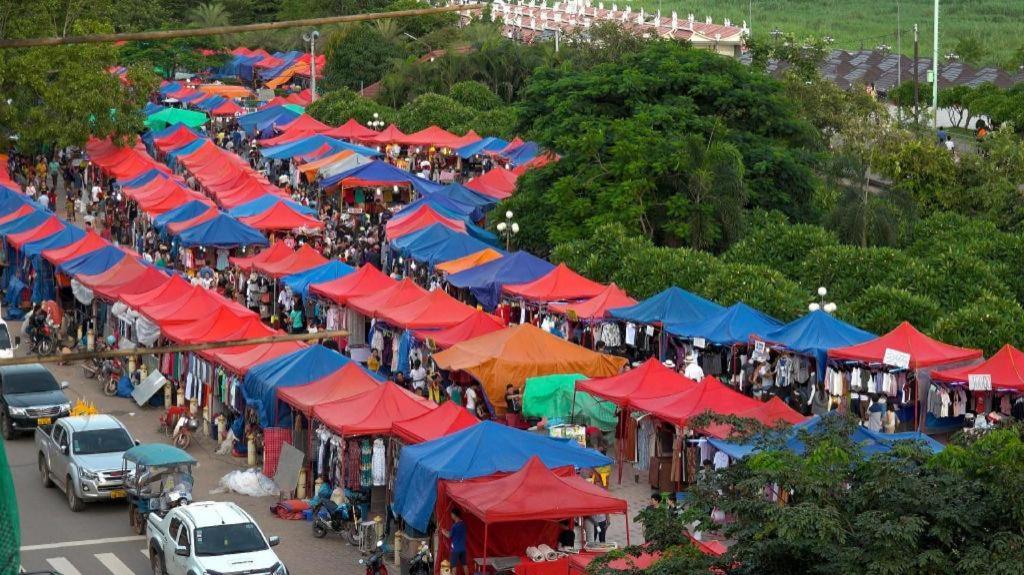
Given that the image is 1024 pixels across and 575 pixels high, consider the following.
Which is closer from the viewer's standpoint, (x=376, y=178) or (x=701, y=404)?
(x=701, y=404)

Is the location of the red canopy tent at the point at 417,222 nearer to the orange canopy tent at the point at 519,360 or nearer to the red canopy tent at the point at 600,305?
the red canopy tent at the point at 600,305

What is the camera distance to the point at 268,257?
109ft

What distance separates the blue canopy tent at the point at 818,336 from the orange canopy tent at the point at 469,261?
857 centimetres

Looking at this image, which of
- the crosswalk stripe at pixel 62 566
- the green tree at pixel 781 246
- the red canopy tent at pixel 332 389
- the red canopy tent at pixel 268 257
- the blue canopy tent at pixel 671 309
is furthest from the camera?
the red canopy tent at pixel 268 257

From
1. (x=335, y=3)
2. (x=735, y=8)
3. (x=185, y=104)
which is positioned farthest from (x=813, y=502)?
(x=735, y=8)

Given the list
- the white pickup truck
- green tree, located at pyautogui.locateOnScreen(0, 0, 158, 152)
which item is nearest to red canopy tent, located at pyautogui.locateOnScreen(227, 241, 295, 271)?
the white pickup truck

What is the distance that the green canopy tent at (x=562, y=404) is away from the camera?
2342 centimetres

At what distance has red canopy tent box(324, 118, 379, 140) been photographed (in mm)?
55312

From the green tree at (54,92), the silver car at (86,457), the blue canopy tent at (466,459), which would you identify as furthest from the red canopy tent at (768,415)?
the green tree at (54,92)

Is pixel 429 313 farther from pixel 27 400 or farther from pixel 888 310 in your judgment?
pixel 888 310

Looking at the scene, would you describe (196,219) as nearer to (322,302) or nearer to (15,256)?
(15,256)

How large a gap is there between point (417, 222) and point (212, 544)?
19833 mm

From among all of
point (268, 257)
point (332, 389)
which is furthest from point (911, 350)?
point (268, 257)

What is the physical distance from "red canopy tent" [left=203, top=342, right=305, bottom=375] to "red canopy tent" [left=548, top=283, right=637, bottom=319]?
5.43m
